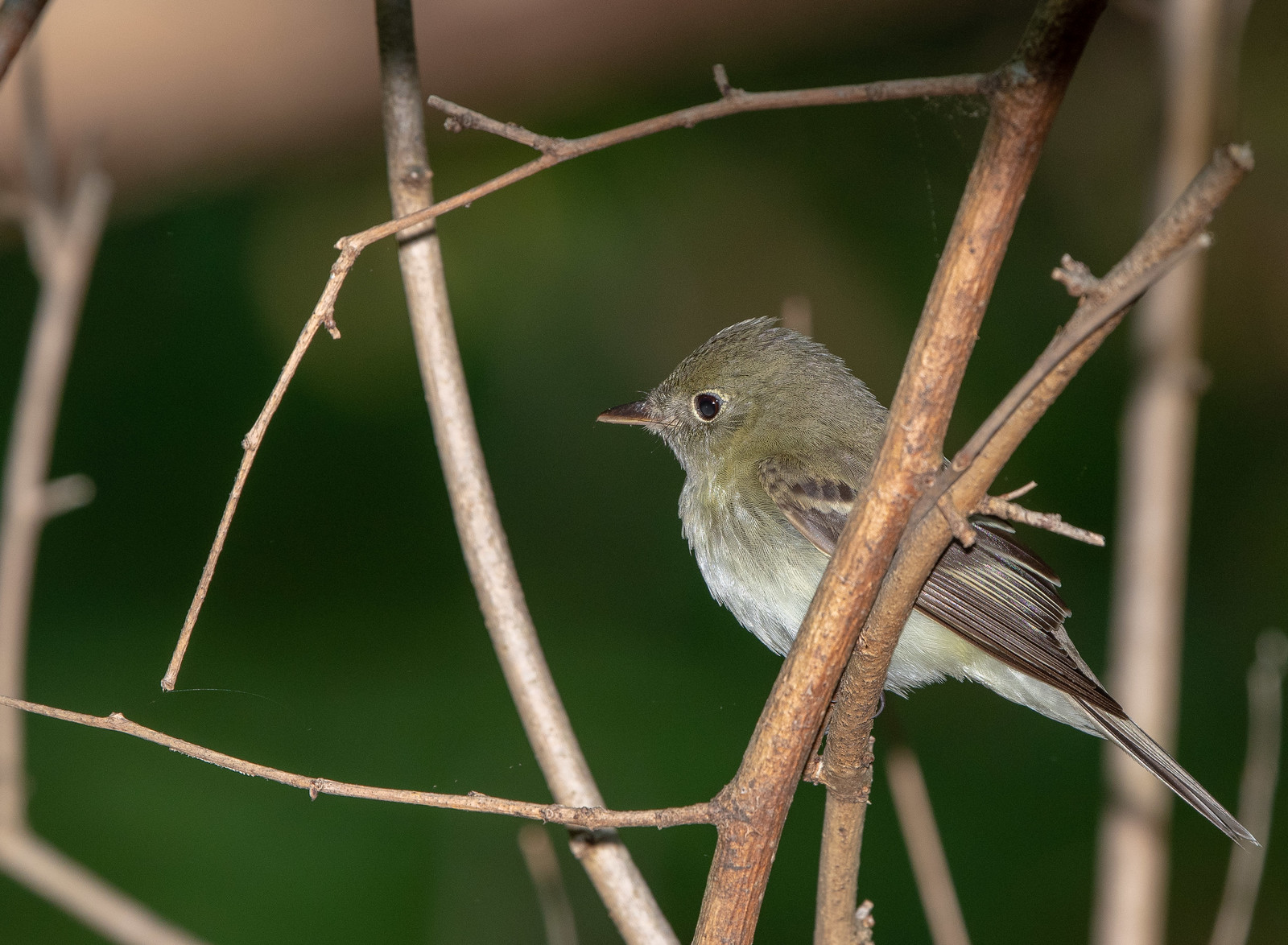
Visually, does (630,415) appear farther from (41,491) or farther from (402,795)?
(402,795)

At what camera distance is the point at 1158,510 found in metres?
2.82

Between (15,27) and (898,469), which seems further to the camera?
(15,27)

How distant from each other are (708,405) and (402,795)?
181 cm

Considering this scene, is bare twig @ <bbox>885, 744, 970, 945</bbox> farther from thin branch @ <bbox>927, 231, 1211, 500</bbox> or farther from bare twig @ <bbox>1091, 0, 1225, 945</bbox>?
thin branch @ <bbox>927, 231, 1211, 500</bbox>

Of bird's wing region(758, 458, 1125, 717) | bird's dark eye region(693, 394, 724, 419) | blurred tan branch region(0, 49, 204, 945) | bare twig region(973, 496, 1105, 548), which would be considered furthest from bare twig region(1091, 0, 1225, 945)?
blurred tan branch region(0, 49, 204, 945)

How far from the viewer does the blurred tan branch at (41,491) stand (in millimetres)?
2307

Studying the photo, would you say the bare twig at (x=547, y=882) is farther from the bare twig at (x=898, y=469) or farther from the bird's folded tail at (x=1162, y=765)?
the bird's folded tail at (x=1162, y=765)

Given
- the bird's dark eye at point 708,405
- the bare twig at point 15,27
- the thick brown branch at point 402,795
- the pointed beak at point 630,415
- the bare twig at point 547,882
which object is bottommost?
the thick brown branch at point 402,795

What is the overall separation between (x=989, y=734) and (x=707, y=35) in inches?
122

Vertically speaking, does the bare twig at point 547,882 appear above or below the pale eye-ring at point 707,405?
below

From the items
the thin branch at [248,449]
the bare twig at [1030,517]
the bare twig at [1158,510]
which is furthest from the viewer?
the bare twig at [1158,510]

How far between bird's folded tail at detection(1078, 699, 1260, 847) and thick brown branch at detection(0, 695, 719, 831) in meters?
1.30

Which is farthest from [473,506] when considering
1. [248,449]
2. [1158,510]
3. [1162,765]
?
[1158,510]

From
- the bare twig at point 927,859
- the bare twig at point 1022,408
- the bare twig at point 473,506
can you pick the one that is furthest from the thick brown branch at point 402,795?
the bare twig at point 927,859
